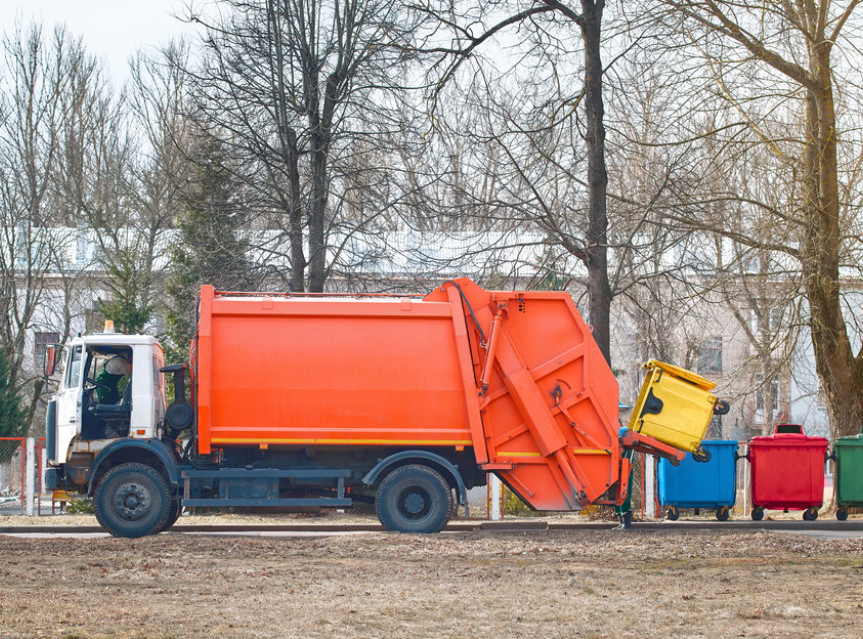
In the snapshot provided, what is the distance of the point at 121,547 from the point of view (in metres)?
10.9

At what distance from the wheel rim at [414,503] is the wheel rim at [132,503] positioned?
3127 mm

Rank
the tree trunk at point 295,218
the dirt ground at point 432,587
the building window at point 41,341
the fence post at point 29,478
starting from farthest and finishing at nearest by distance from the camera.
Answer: the building window at point 41,341 < the tree trunk at point 295,218 < the fence post at point 29,478 < the dirt ground at point 432,587

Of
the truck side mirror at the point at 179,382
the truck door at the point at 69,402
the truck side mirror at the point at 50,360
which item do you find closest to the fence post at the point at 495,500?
the truck side mirror at the point at 179,382

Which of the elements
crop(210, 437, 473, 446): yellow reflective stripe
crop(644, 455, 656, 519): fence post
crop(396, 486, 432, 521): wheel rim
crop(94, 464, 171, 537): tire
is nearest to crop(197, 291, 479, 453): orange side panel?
crop(210, 437, 473, 446): yellow reflective stripe

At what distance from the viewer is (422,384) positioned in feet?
40.9

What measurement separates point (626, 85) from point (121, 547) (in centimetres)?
1111

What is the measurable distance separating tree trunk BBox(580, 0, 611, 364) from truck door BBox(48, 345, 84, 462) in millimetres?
8273

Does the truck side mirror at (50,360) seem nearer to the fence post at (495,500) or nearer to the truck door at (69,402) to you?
the truck door at (69,402)

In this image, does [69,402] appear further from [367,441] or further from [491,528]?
[491,528]

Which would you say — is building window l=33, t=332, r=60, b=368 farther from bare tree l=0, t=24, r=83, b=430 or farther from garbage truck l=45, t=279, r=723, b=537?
garbage truck l=45, t=279, r=723, b=537

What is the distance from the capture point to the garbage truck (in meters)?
12.4

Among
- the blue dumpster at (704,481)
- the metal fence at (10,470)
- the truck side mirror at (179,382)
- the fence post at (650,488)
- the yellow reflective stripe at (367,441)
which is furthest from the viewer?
the metal fence at (10,470)

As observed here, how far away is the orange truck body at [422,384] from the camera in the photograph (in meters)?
12.4

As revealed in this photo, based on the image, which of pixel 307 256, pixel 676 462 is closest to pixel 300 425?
pixel 676 462
